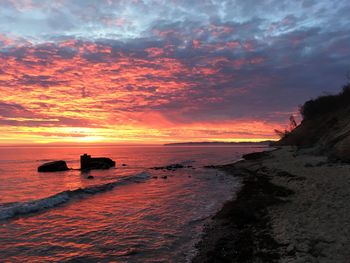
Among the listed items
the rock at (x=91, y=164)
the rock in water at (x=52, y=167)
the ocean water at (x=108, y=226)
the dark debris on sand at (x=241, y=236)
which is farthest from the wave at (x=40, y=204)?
the rock at (x=91, y=164)

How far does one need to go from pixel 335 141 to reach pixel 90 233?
30404mm

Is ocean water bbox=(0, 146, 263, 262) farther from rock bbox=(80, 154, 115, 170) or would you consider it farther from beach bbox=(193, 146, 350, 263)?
rock bbox=(80, 154, 115, 170)

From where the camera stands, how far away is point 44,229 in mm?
16250

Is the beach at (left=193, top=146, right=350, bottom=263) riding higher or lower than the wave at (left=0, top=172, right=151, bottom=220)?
higher

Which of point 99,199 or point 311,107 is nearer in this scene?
point 99,199

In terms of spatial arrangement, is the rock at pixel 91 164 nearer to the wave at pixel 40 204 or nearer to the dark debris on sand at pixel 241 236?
the wave at pixel 40 204

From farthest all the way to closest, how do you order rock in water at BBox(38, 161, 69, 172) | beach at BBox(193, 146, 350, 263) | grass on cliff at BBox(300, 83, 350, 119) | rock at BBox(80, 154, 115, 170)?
1. grass on cliff at BBox(300, 83, 350, 119)
2. rock at BBox(80, 154, 115, 170)
3. rock in water at BBox(38, 161, 69, 172)
4. beach at BBox(193, 146, 350, 263)

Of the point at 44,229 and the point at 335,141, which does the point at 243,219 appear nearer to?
the point at 44,229

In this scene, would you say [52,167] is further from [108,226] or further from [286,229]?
[286,229]

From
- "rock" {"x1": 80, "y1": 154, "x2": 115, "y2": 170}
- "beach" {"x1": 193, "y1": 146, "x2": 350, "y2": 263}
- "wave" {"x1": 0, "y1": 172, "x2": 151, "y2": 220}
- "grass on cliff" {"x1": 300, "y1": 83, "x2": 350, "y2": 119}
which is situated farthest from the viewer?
"grass on cliff" {"x1": 300, "y1": 83, "x2": 350, "y2": 119}

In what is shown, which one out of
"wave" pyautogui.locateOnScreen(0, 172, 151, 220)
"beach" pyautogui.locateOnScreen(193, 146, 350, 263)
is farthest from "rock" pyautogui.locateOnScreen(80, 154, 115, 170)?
"beach" pyautogui.locateOnScreen(193, 146, 350, 263)

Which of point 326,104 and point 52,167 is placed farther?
point 326,104

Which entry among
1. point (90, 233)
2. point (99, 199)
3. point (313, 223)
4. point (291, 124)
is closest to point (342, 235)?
point (313, 223)

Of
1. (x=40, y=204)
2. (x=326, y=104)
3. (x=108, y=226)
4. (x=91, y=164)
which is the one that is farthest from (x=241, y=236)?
(x=326, y=104)
